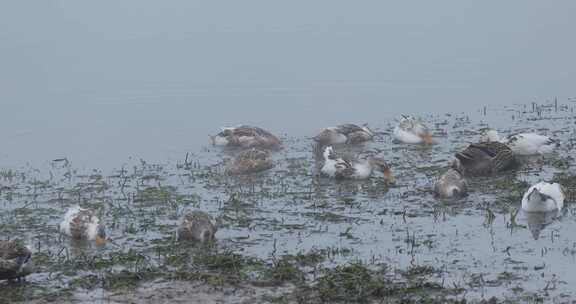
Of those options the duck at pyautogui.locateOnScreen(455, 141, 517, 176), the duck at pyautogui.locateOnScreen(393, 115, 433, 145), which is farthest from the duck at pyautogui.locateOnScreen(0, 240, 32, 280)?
the duck at pyautogui.locateOnScreen(393, 115, 433, 145)

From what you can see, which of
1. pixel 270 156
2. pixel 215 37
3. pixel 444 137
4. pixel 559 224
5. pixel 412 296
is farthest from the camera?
pixel 215 37

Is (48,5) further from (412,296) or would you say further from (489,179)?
(412,296)

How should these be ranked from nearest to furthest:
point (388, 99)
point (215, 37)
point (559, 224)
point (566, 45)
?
1. point (559, 224)
2. point (388, 99)
3. point (566, 45)
4. point (215, 37)

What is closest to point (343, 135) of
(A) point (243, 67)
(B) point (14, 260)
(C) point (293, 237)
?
(C) point (293, 237)

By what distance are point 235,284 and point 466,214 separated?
419 centimetres

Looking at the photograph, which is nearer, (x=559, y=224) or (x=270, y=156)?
(x=559, y=224)

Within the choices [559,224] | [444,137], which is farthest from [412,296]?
[444,137]

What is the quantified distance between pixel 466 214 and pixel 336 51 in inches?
712

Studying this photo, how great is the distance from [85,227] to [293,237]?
2706 millimetres

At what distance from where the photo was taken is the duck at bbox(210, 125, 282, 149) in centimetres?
1991

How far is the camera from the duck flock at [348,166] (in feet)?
42.7

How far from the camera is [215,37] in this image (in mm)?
34406

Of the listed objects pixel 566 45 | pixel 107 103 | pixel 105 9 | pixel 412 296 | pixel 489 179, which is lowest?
pixel 412 296

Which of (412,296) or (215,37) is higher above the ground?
(215,37)
